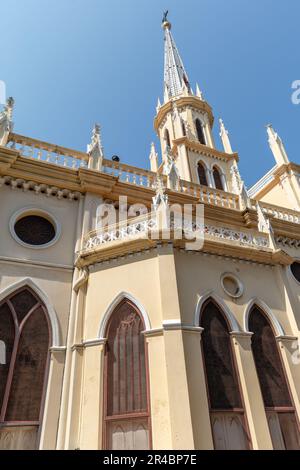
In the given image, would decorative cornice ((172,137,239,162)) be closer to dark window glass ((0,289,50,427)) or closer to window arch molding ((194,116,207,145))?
window arch molding ((194,116,207,145))

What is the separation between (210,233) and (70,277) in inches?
188

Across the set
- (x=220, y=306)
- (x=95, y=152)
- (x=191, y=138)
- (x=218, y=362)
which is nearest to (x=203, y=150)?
(x=191, y=138)

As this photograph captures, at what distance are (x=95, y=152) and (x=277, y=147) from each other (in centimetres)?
1293

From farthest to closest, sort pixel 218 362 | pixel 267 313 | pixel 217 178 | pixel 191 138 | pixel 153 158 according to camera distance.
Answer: pixel 153 158 < pixel 191 138 < pixel 217 178 < pixel 267 313 < pixel 218 362

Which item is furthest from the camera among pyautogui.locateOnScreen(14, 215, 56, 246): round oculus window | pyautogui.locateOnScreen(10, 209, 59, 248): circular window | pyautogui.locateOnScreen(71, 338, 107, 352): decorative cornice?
pyautogui.locateOnScreen(14, 215, 56, 246): round oculus window

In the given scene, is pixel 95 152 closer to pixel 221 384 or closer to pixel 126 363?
pixel 126 363

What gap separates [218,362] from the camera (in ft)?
26.2

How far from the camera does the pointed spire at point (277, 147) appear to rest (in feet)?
62.7

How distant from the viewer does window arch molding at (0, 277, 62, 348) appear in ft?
27.7

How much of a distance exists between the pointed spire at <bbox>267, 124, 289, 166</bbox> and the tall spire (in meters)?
8.00

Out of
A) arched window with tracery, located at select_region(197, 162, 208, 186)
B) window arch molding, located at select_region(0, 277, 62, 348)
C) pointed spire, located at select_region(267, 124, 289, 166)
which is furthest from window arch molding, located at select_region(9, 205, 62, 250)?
pointed spire, located at select_region(267, 124, 289, 166)

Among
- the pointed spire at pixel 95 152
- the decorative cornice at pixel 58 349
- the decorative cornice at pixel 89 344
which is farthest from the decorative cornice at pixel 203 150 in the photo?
the decorative cornice at pixel 58 349

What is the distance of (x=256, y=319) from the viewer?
30.7 ft

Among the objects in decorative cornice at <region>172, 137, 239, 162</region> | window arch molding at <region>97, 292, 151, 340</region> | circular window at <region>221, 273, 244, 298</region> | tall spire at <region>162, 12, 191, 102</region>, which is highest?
tall spire at <region>162, 12, 191, 102</region>
